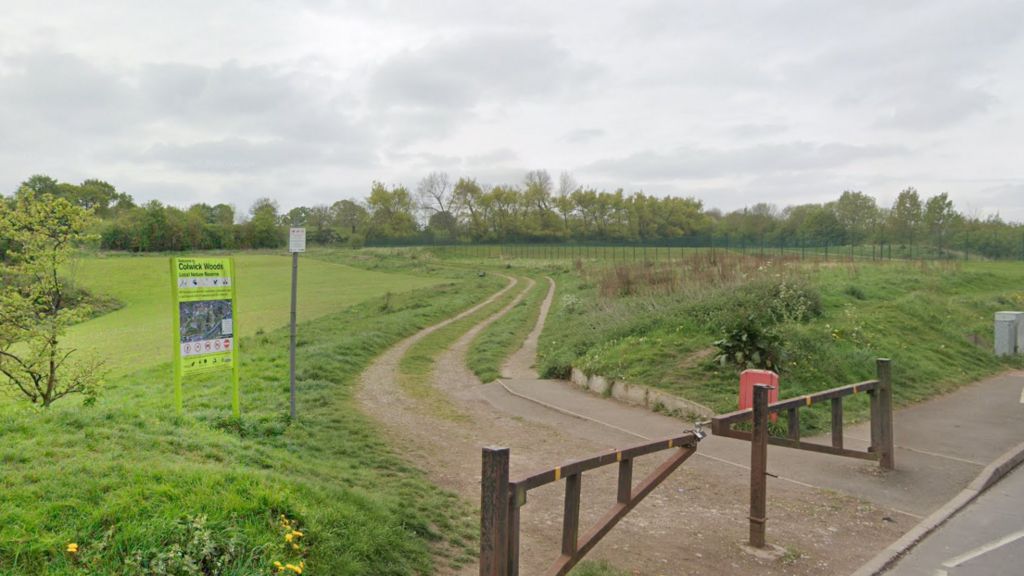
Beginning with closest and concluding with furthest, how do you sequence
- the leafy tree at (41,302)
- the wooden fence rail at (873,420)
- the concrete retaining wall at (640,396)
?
the wooden fence rail at (873,420) → the leafy tree at (41,302) → the concrete retaining wall at (640,396)

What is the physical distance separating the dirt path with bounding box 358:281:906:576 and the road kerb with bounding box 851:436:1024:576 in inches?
6.1

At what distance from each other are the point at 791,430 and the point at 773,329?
246 inches

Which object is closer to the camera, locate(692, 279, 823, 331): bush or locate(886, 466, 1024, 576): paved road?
locate(886, 466, 1024, 576): paved road

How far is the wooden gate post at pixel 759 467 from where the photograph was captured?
554cm

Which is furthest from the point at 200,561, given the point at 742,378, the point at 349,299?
the point at 349,299

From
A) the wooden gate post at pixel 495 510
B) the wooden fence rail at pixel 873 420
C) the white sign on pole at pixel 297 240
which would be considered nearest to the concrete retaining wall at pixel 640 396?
the wooden fence rail at pixel 873 420

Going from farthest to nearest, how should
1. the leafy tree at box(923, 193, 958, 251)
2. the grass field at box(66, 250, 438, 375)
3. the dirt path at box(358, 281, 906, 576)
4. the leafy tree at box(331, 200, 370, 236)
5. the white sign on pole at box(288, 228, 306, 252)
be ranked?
the leafy tree at box(331, 200, 370, 236) → the leafy tree at box(923, 193, 958, 251) → the grass field at box(66, 250, 438, 375) → the white sign on pole at box(288, 228, 306, 252) → the dirt path at box(358, 281, 906, 576)

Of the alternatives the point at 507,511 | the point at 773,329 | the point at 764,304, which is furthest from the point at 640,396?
the point at 507,511

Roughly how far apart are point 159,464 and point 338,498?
143 cm

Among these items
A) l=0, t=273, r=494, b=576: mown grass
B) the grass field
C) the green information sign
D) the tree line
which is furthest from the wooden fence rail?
the tree line

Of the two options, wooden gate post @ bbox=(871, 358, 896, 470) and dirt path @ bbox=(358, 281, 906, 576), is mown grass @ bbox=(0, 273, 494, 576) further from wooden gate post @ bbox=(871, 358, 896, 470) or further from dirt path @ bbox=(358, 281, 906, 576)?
wooden gate post @ bbox=(871, 358, 896, 470)

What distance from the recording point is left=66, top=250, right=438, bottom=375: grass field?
24953mm

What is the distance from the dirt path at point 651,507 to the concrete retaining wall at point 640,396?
46 cm

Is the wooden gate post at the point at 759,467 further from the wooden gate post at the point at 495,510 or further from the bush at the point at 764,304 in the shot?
the bush at the point at 764,304
